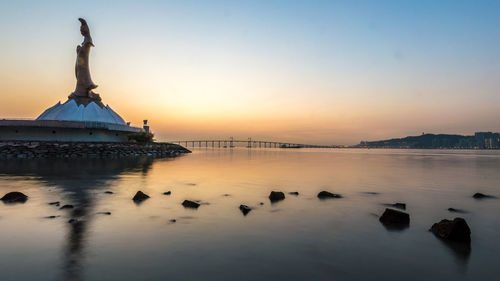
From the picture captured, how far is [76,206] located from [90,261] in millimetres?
6490

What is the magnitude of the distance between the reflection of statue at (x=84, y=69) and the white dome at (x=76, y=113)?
2.86m

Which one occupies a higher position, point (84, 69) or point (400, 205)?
point (84, 69)

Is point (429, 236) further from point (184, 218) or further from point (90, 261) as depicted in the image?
point (90, 261)

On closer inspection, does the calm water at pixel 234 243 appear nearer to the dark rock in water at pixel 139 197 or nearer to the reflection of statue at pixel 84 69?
the dark rock in water at pixel 139 197

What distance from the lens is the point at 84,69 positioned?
65.4 metres

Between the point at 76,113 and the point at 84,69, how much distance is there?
40.3 ft

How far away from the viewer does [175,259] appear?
20.8 ft

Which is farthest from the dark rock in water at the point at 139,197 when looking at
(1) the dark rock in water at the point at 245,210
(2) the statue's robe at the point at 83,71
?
(2) the statue's robe at the point at 83,71

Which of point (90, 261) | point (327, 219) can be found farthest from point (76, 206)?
point (327, 219)

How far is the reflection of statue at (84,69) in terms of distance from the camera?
6400cm

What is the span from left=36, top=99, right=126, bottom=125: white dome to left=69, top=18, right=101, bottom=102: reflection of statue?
286 centimetres

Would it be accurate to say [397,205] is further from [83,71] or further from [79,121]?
[83,71]

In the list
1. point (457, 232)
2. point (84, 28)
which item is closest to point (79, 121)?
point (84, 28)

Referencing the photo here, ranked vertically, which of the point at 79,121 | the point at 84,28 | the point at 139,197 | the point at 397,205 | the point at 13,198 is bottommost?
the point at 397,205
